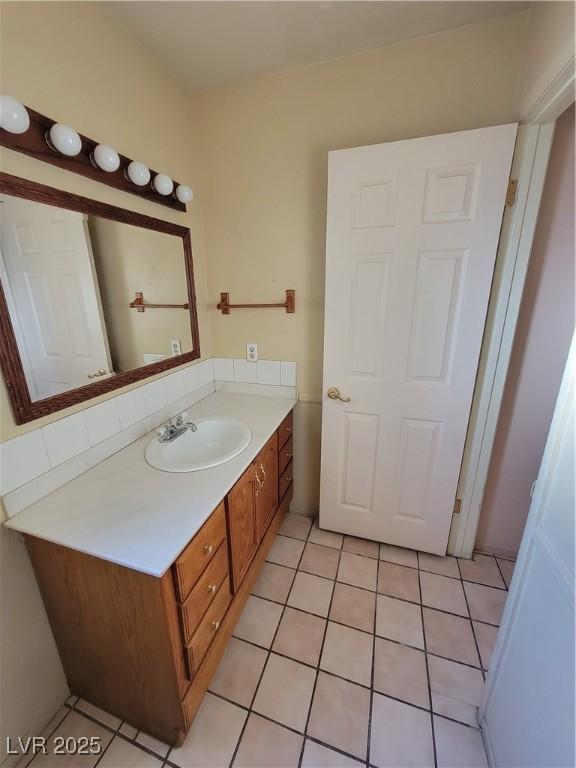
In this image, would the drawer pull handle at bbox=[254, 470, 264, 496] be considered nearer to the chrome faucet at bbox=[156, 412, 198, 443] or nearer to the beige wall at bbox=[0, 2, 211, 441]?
the chrome faucet at bbox=[156, 412, 198, 443]

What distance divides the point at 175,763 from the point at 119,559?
0.81m

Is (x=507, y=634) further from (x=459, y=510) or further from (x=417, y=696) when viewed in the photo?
(x=459, y=510)

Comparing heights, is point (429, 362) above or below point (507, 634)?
above

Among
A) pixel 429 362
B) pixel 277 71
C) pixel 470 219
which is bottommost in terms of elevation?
pixel 429 362

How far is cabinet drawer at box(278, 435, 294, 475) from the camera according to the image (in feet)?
5.60

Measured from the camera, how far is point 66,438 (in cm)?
108

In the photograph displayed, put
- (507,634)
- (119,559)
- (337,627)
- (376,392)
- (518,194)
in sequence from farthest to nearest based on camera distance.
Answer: (376,392)
(337,627)
(518,194)
(507,634)
(119,559)

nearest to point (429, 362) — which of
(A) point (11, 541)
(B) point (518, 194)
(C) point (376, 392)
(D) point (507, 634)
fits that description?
(C) point (376, 392)

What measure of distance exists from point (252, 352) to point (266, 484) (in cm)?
78

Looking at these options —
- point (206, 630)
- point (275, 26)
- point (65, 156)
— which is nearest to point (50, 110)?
point (65, 156)

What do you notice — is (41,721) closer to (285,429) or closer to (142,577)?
(142,577)

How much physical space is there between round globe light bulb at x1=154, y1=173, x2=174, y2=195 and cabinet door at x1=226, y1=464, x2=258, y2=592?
1252 millimetres

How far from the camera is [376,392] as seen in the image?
1.58 metres

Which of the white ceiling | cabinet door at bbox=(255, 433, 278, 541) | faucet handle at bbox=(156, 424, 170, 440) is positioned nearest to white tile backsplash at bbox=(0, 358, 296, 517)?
faucet handle at bbox=(156, 424, 170, 440)
